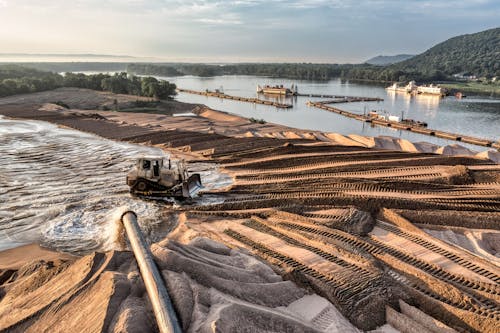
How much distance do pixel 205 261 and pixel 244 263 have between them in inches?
39.9

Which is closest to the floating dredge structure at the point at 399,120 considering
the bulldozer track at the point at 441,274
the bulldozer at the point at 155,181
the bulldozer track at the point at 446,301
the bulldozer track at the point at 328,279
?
the bulldozer track at the point at 441,274

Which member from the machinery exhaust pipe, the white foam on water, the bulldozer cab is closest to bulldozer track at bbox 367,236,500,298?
the machinery exhaust pipe

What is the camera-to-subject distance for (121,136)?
2705 centimetres

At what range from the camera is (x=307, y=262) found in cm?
920

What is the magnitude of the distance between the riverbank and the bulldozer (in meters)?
Result: 0.68

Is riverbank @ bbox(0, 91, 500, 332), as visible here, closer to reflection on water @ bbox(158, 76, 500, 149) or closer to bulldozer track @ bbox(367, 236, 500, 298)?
bulldozer track @ bbox(367, 236, 500, 298)

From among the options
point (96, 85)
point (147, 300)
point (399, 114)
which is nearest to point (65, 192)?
point (147, 300)

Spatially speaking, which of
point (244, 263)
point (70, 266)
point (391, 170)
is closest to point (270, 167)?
point (391, 170)

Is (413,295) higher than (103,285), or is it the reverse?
(103,285)

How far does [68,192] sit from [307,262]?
421 inches

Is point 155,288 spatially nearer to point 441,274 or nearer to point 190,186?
point 441,274

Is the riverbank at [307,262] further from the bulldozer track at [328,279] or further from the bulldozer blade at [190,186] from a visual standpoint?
the bulldozer blade at [190,186]

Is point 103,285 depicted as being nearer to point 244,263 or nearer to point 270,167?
point 244,263

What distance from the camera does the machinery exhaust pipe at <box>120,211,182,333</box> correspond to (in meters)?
5.73
